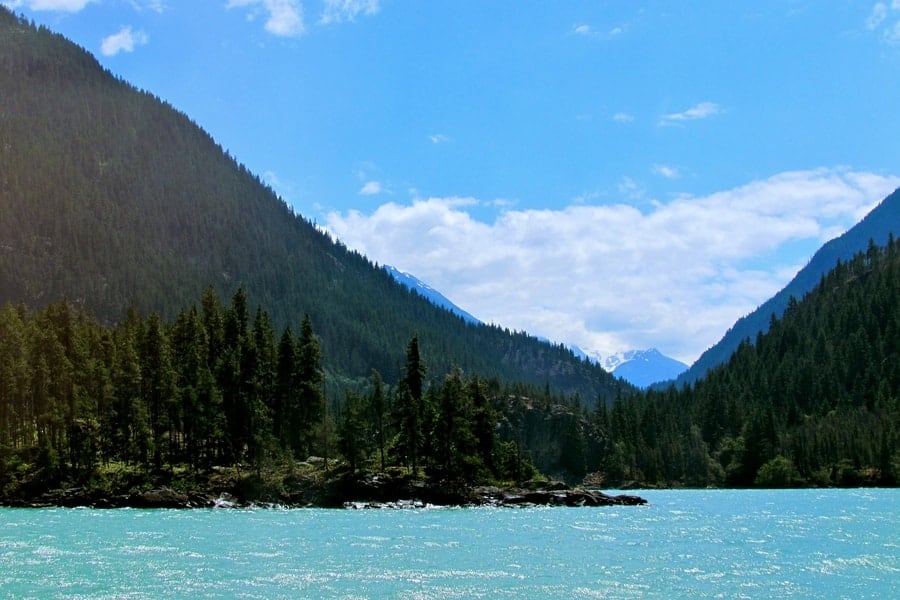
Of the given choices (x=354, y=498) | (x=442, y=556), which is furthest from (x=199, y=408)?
(x=442, y=556)

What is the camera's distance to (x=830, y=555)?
50.0 m

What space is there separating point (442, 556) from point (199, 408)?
62.7 metres

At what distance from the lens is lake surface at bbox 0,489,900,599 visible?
37656mm

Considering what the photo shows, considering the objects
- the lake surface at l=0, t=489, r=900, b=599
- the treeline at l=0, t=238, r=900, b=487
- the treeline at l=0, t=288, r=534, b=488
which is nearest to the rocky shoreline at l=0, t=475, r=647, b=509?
the treeline at l=0, t=238, r=900, b=487

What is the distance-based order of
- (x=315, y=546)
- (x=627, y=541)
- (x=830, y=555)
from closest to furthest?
(x=830, y=555) → (x=315, y=546) → (x=627, y=541)

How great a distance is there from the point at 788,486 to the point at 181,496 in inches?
5019

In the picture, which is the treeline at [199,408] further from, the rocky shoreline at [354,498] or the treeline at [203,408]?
the rocky shoreline at [354,498]

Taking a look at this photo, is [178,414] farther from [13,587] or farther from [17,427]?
[13,587]

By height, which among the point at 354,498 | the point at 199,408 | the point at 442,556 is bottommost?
the point at 442,556

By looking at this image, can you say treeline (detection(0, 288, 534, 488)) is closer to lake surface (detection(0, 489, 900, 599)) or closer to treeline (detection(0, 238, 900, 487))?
treeline (detection(0, 238, 900, 487))

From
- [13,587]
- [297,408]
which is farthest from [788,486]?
[13,587]

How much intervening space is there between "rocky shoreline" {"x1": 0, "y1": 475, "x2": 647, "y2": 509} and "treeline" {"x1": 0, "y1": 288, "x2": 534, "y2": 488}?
2884 mm

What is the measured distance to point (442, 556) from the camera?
161 feet

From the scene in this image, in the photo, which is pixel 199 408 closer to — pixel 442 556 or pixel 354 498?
pixel 354 498
